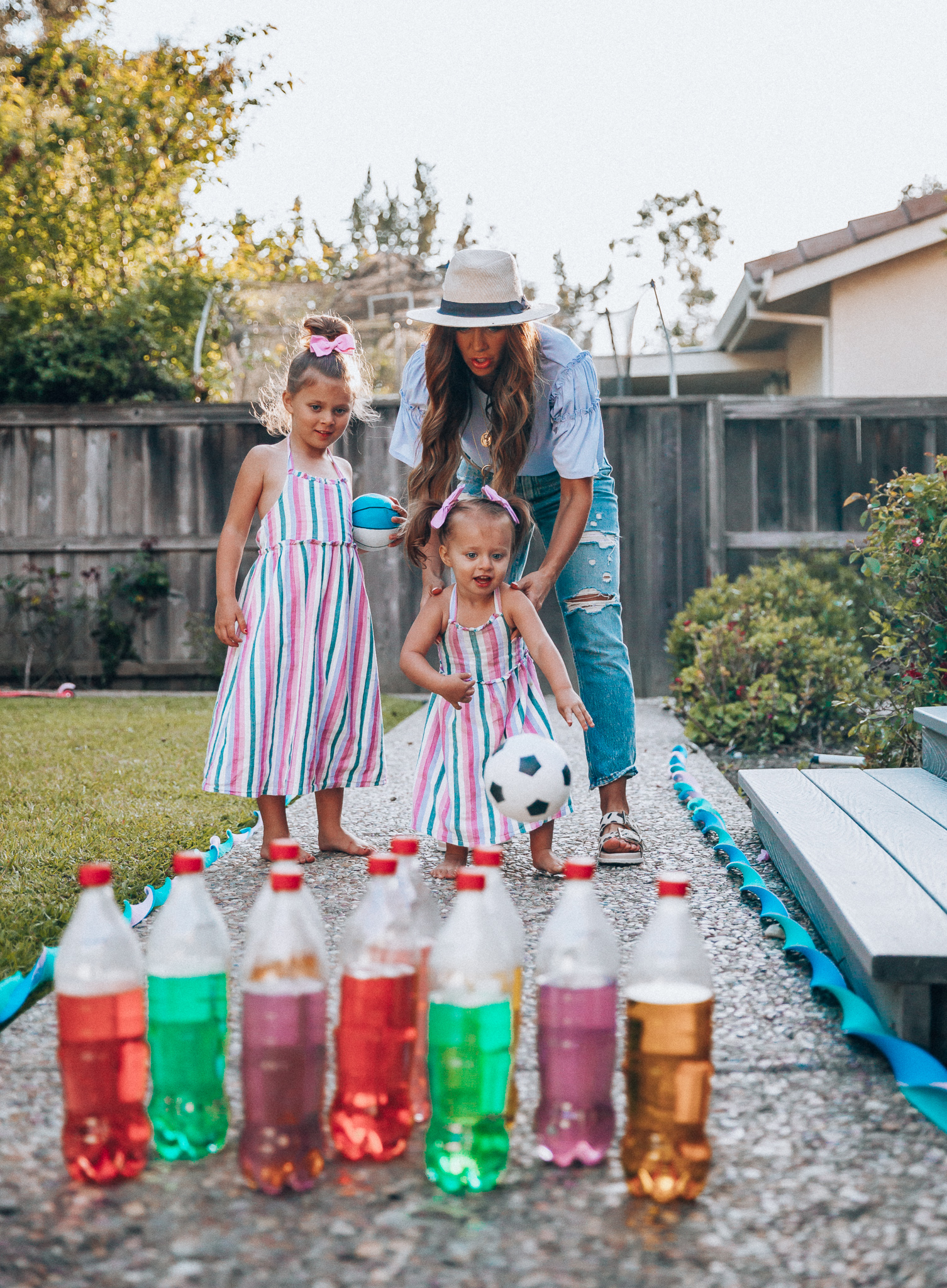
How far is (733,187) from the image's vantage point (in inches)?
981

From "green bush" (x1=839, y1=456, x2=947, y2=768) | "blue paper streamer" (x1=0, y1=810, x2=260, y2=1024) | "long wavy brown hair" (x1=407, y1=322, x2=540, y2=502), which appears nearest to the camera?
"blue paper streamer" (x1=0, y1=810, x2=260, y2=1024)

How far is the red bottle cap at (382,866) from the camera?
1540 mm

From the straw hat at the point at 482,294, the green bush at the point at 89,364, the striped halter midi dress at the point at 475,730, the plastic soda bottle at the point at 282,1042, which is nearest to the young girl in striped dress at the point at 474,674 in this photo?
the striped halter midi dress at the point at 475,730

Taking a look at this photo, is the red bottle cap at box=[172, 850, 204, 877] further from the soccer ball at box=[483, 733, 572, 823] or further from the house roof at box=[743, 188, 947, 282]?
the house roof at box=[743, 188, 947, 282]

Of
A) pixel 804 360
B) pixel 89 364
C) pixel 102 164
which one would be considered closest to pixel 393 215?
pixel 102 164

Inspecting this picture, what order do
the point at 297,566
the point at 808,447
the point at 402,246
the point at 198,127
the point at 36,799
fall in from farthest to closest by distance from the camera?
1. the point at 402,246
2. the point at 198,127
3. the point at 808,447
4. the point at 36,799
5. the point at 297,566

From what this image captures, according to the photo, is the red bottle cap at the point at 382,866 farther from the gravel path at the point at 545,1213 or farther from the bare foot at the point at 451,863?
the bare foot at the point at 451,863

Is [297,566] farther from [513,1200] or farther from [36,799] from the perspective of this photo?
[513,1200]

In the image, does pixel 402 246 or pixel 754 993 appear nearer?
pixel 754 993

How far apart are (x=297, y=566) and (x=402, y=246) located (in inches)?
1568

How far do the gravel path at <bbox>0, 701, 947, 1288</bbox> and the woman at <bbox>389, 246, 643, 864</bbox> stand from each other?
148cm

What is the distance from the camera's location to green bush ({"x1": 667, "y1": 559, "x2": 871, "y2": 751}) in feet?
18.2

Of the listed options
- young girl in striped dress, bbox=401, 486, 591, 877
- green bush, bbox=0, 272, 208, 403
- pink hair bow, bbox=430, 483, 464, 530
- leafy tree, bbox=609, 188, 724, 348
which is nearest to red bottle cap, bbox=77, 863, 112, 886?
young girl in striped dress, bbox=401, 486, 591, 877

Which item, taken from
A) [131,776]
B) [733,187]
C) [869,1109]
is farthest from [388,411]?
[733,187]
